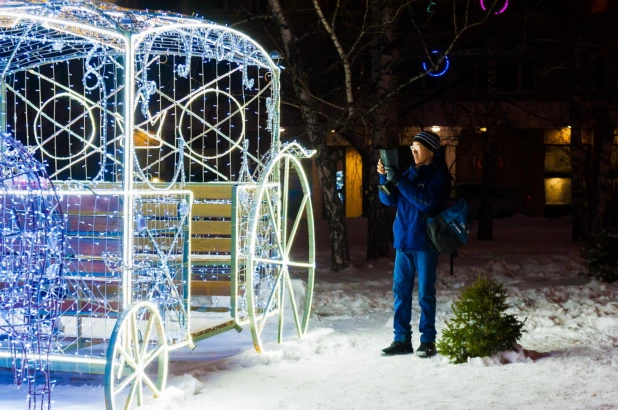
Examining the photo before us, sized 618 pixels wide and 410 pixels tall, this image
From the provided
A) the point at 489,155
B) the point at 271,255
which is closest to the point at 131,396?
the point at 271,255

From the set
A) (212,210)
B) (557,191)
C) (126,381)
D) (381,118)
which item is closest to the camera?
(126,381)

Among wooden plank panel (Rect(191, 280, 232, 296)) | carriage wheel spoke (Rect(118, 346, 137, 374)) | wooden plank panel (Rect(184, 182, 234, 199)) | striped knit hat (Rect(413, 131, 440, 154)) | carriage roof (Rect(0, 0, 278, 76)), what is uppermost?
carriage roof (Rect(0, 0, 278, 76))

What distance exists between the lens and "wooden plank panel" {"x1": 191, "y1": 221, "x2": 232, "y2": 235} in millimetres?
8188

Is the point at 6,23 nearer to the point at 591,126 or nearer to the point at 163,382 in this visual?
the point at 163,382

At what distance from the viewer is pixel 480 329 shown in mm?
7188

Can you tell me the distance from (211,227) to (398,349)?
2.02 meters

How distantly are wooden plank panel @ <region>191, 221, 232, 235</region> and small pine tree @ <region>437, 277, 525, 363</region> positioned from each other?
2.19m

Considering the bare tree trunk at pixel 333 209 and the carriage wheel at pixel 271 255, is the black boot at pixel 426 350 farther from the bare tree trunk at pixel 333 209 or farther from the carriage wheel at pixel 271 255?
the bare tree trunk at pixel 333 209

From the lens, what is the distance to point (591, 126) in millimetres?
18328

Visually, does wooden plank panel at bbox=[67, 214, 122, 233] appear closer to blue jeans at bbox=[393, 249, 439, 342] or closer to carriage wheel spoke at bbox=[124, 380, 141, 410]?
carriage wheel spoke at bbox=[124, 380, 141, 410]

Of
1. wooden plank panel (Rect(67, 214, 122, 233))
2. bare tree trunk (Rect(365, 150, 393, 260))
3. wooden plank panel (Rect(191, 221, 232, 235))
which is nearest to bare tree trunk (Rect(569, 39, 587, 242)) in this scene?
bare tree trunk (Rect(365, 150, 393, 260))

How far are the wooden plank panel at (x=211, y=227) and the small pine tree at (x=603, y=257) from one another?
5953mm

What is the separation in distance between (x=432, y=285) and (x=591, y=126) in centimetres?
1188

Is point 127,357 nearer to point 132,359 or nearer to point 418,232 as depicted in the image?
point 132,359
